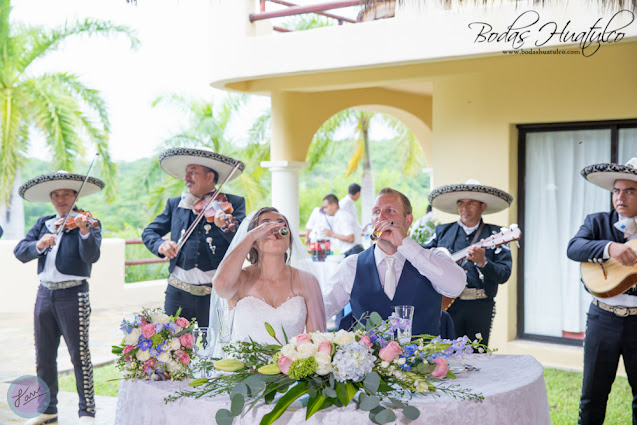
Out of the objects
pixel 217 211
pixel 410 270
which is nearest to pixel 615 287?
pixel 410 270

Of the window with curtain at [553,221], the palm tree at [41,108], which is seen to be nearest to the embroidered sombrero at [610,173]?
the window with curtain at [553,221]

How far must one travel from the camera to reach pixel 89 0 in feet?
125

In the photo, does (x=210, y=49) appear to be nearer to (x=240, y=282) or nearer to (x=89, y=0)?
(x=240, y=282)

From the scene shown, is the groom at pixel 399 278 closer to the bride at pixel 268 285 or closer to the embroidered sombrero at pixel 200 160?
the bride at pixel 268 285

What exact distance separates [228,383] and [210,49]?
7.11 meters

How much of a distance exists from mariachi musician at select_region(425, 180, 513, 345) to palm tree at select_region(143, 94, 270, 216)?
1470cm

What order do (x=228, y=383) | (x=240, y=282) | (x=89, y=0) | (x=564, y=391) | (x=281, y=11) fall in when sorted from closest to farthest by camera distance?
1. (x=228, y=383)
2. (x=240, y=282)
3. (x=564, y=391)
4. (x=281, y=11)
5. (x=89, y=0)

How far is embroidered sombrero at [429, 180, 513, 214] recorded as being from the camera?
6184mm

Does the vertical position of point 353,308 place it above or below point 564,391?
above

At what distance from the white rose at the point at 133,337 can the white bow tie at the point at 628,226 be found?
3399 millimetres

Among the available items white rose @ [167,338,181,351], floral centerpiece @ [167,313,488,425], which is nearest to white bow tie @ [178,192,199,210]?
white rose @ [167,338,181,351]

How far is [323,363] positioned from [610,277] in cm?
300

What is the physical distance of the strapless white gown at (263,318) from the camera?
394 centimetres

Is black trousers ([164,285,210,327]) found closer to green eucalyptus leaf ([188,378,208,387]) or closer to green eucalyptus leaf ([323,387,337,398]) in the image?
green eucalyptus leaf ([188,378,208,387])
